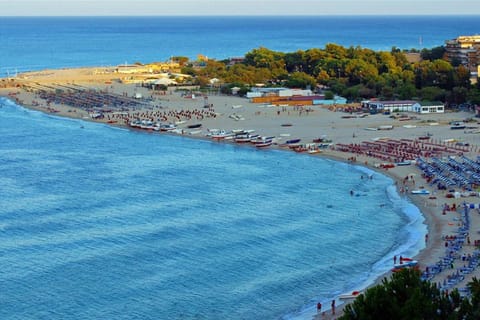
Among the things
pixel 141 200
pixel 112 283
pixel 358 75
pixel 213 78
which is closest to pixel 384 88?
pixel 358 75

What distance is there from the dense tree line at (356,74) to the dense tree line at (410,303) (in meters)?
40.7

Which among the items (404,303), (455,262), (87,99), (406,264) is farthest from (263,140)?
(404,303)

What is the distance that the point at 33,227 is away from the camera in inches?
1194

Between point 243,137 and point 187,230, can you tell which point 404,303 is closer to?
point 187,230

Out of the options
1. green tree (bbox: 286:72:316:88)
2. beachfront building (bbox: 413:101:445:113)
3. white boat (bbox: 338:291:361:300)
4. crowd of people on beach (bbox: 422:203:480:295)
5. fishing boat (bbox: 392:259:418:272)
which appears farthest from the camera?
green tree (bbox: 286:72:316:88)

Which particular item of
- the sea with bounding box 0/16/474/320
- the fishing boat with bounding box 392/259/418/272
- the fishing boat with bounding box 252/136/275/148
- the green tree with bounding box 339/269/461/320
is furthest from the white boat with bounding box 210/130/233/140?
the green tree with bounding box 339/269/461/320

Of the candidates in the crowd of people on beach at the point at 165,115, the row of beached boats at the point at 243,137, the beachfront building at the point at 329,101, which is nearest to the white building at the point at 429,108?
the beachfront building at the point at 329,101

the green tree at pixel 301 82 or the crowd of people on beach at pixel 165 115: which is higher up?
the green tree at pixel 301 82

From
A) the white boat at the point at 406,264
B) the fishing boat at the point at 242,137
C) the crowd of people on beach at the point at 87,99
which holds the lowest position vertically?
the white boat at the point at 406,264

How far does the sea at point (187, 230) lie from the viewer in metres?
23.4

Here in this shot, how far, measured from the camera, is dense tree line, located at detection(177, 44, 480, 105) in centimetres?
6062

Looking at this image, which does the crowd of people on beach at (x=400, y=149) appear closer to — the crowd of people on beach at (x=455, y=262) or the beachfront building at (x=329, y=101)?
the crowd of people on beach at (x=455, y=262)

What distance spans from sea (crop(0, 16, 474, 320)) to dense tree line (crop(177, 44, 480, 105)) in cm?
1889

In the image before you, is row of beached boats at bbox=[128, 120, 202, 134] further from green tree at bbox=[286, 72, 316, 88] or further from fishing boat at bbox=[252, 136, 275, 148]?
green tree at bbox=[286, 72, 316, 88]
